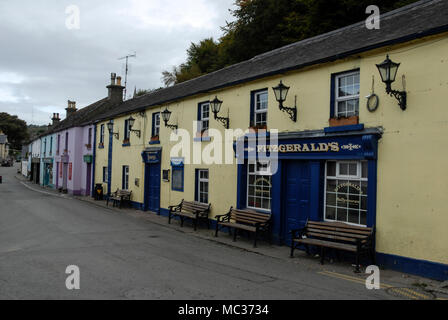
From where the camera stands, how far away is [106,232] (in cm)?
1270

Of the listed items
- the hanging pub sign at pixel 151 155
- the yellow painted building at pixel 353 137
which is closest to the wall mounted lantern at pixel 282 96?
the yellow painted building at pixel 353 137

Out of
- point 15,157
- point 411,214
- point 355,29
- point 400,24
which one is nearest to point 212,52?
point 355,29

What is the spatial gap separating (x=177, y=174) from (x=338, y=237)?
9.14 m

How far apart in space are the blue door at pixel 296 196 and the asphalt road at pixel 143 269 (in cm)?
167

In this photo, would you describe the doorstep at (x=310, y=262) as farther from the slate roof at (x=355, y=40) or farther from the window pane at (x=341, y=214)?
the slate roof at (x=355, y=40)

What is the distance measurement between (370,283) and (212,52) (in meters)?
35.0

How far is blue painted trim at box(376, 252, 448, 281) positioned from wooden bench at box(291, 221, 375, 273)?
30 centimetres

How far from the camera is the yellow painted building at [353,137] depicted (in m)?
7.88

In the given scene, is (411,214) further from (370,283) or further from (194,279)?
(194,279)

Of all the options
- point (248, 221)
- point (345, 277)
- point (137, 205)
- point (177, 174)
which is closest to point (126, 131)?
point (137, 205)

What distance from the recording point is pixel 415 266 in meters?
7.92

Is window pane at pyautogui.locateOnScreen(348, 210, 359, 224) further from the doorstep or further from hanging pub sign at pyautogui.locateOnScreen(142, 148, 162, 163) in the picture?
hanging pub sign at pyautogui.locateOnScreen(142, 148, 162, 163)
